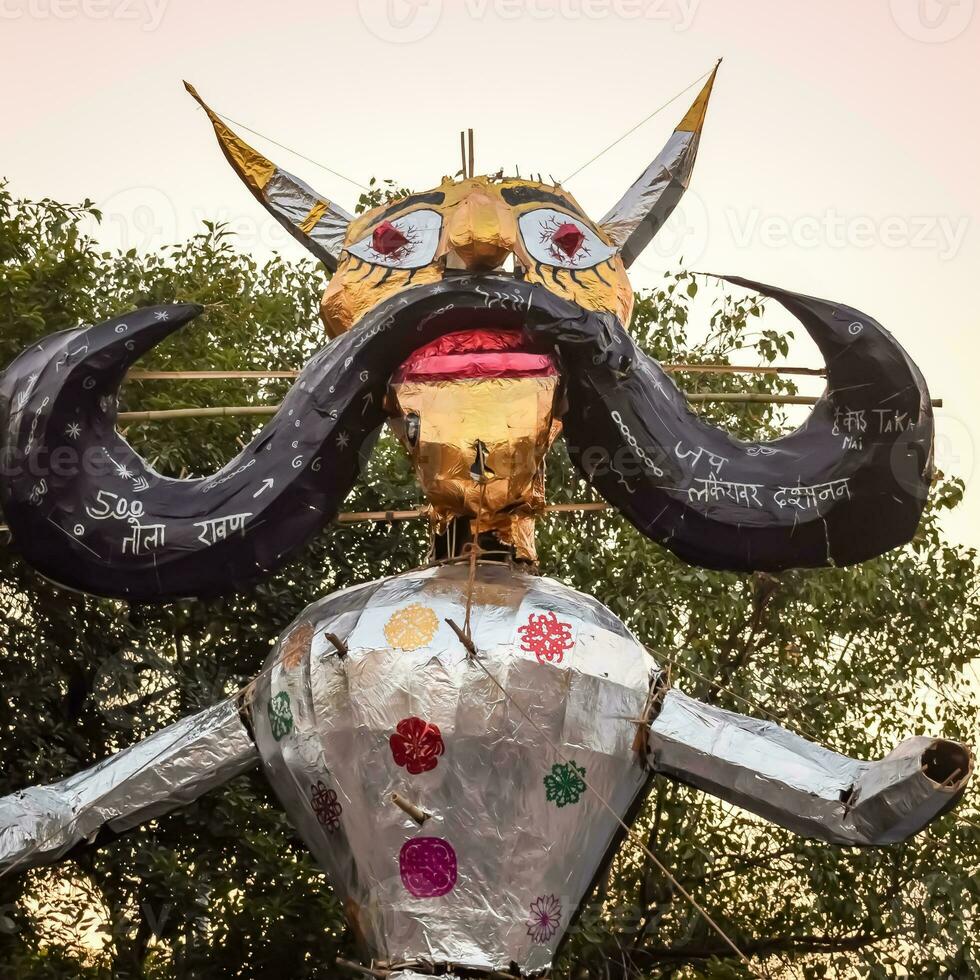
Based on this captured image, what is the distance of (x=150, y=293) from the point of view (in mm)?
8906

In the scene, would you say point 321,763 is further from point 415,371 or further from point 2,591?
point 2,591

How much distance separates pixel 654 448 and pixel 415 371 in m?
0.71

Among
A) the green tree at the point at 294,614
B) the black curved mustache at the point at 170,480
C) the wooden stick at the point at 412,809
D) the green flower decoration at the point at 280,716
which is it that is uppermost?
the black curved mustache at the point at 170,480

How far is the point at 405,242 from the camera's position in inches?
232

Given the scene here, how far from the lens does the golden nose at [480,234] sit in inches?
219

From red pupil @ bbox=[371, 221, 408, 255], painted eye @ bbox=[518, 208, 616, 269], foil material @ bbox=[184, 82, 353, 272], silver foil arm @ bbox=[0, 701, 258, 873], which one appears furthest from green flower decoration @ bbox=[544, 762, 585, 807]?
foil material @ bbox=[184, 82, 353, 272]

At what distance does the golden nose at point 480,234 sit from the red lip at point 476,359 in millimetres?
209

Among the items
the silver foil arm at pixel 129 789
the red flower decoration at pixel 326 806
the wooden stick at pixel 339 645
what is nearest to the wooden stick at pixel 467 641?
the wooden stick at pixel 339 645

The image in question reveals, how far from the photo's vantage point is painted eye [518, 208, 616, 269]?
5.82 metres

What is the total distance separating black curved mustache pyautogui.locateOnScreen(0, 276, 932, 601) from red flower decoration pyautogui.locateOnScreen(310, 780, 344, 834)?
2.05 feet

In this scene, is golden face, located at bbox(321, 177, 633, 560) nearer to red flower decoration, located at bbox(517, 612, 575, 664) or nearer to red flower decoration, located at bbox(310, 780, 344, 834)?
red flower decoration, located at bbox(517, 612, 575, 664)

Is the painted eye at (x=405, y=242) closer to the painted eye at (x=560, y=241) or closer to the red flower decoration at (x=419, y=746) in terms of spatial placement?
the painted eye at (x=560, y=241)

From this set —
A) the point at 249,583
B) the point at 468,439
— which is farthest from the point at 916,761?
the point at 249,583

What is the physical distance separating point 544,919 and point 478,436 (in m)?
1.31
